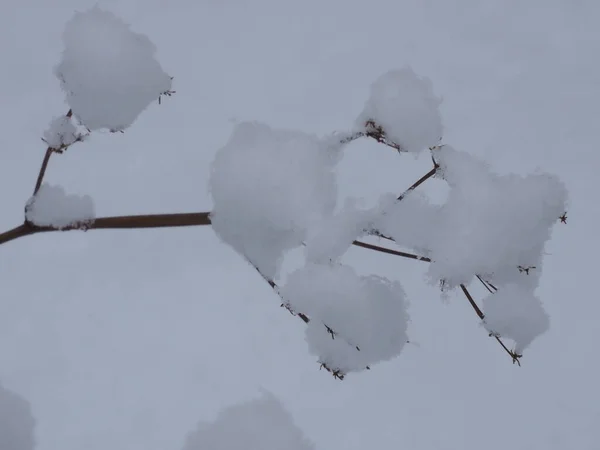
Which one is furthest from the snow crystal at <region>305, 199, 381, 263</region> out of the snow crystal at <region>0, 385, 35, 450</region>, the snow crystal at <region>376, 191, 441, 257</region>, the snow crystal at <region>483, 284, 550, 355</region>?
the snow crystal at <region>0, 385, 35, 450</region>

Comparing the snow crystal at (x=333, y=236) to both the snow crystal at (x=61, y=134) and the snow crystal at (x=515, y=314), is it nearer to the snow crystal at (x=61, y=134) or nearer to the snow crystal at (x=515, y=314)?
the snow crystal at (x=515, y=314)

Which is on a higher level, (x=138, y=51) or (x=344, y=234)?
(x=138, y=51)

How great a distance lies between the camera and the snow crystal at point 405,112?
2.29m

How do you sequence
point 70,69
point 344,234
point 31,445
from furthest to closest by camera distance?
point 31,445
point 70,69
point 344,234

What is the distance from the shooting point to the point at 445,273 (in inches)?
84.7

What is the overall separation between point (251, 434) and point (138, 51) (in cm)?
194

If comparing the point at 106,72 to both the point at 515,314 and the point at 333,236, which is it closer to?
the point at 333,236

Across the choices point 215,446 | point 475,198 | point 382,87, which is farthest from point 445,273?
point 215,446

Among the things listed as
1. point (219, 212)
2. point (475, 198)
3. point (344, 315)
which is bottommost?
point (344, 315)

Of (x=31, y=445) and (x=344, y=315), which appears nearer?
(x=344, y=315)

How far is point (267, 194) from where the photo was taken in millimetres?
2145

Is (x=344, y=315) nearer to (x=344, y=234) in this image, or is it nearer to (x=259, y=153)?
(x=344, y=234)

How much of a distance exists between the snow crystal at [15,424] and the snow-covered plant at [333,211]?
3.17ft

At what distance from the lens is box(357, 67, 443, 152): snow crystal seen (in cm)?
229
